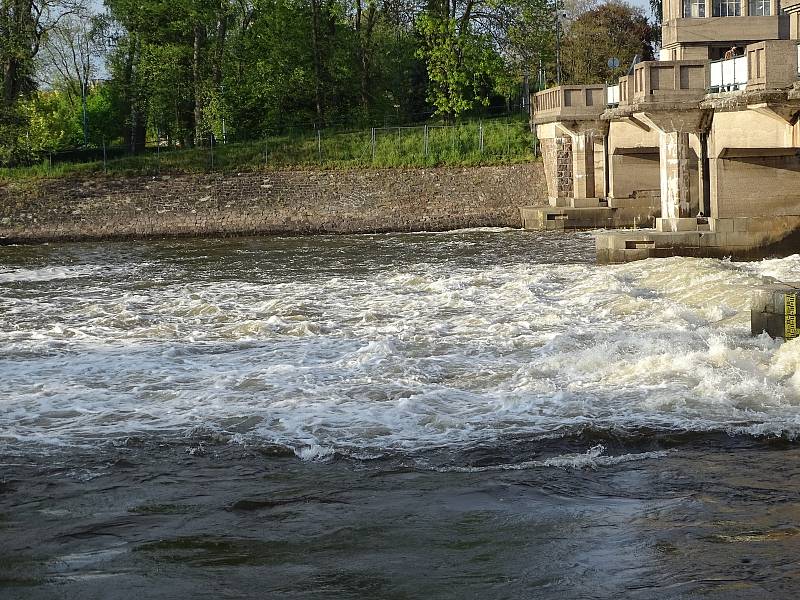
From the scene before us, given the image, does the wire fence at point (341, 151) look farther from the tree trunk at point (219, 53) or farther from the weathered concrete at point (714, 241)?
the weathered concrete at point (714, 241)

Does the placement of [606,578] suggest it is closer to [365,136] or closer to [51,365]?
[51,365]

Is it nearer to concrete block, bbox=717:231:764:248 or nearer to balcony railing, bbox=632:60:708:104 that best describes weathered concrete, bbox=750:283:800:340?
concrete block, bbox=717:231:764:248

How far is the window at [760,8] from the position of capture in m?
46.9

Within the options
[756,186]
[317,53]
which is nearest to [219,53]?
[317,53]

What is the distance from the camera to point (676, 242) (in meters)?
26.5

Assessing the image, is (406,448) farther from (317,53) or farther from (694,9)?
(317,53)

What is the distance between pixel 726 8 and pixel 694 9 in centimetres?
126

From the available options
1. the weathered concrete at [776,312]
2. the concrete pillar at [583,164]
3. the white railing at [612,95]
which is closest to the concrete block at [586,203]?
the concrete pillar at [583,164]

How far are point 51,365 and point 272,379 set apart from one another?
3.52 m

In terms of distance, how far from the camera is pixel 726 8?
47.0 m

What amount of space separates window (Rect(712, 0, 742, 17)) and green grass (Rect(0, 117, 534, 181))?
Result: 9.00m

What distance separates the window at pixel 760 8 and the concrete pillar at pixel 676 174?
70.0ft

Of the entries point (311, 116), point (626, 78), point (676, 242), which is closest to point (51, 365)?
point (676, 242)

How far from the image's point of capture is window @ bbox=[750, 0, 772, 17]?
46.9 m
